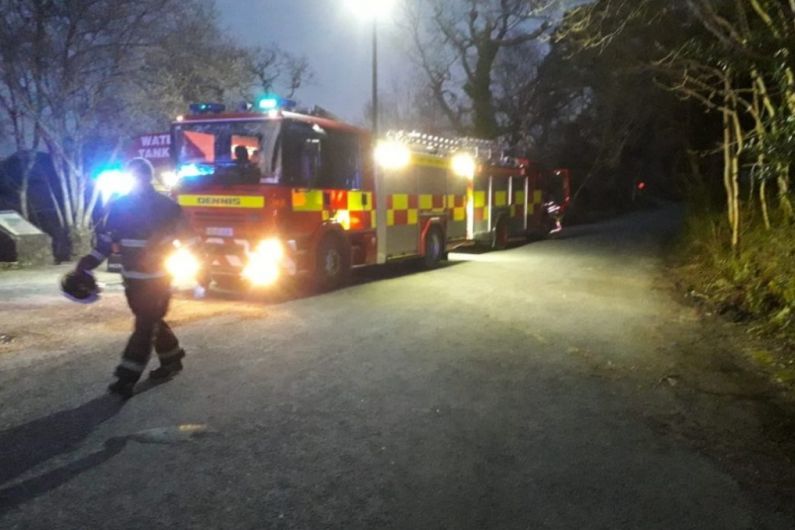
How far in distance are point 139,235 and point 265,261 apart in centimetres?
440

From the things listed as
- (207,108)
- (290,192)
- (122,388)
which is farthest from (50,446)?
(207,108)

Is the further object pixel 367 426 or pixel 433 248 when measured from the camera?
pixel 433 248

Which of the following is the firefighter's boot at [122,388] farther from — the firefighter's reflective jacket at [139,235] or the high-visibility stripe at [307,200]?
the high-visibility stripe at [307,200]

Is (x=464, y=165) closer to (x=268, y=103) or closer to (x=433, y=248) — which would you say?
(x=433, y=248)

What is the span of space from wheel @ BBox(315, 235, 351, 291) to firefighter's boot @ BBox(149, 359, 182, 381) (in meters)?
4.88

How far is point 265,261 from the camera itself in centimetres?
991

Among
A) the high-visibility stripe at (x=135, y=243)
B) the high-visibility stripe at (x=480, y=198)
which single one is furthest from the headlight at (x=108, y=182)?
the high-visibility stripe at (x=135, y=243)

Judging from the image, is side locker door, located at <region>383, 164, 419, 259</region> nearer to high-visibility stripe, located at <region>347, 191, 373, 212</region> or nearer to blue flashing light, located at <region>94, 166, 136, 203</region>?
high-visibility stripe, located at <region>347, 191, 373, 212</region>

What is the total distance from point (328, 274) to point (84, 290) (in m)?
5.77

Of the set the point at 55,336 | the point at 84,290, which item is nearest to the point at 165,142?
the point at 55,336

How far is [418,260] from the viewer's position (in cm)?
1555

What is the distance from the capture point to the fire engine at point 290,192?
32.5ft

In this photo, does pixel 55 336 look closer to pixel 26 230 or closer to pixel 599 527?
pixel 599 527

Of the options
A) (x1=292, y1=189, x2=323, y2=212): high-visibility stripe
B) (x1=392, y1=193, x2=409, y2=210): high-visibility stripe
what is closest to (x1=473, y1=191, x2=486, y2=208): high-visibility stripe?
(x1=392, y1=193, x2=409, y2=210): high-visibility stripe
